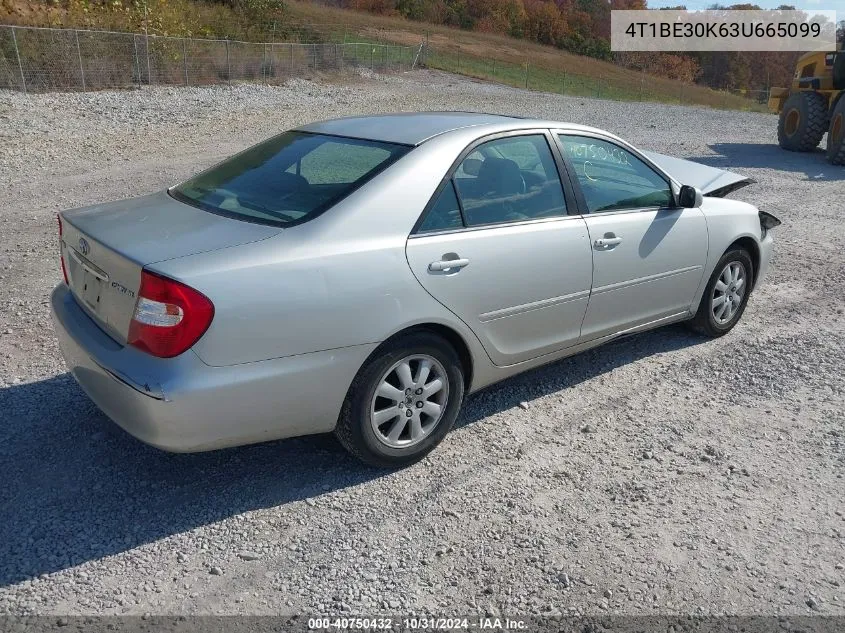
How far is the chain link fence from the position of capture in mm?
17000

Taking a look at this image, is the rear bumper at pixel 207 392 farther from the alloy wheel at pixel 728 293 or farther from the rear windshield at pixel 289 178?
the alloy wheel at pixel 728 293

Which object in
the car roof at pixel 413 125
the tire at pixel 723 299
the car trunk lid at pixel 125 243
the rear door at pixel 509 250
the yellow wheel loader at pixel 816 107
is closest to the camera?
the car trunk lid at pixel 125 243

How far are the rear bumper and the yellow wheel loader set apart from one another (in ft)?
47.9

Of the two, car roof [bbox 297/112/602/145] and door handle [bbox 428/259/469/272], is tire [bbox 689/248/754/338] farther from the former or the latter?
door handle [bbox 428/259/469/272]

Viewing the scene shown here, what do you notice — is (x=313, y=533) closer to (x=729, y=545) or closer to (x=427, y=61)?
(x=729, y=545)

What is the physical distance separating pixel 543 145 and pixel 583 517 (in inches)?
79.2

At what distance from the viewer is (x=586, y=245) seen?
4.26m

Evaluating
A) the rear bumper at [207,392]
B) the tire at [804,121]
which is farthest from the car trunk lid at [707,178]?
the tire at [804,121]

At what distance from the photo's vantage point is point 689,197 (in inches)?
189

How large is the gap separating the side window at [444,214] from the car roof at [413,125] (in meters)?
0.32

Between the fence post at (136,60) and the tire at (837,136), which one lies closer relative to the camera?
the tire at (837,136)

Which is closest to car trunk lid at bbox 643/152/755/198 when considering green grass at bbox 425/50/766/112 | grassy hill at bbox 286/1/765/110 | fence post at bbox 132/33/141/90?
fence post at bbox 132/33/141/90

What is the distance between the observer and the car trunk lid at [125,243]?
10.4 ft

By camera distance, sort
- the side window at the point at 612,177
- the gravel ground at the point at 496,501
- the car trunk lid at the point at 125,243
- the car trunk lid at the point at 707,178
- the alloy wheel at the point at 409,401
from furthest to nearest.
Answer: the car trunk lid at the point at 707,178
the side window at the point at 612,177
the alloy wheel at the point at 409,401
the car trunk lid at the point at 125,243
the gravel ground at the point at 496,501
